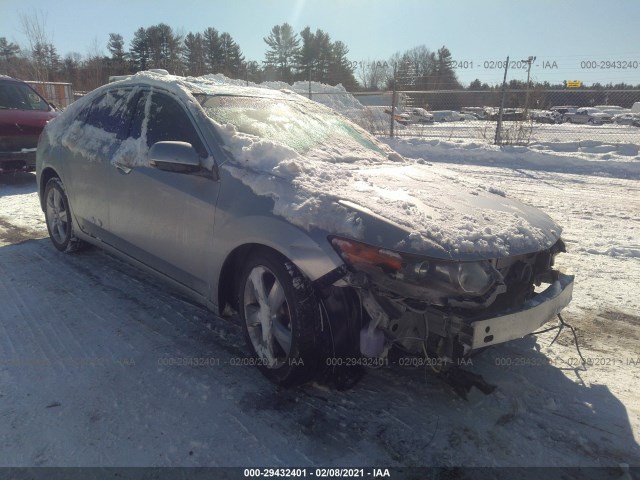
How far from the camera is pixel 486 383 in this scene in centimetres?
263

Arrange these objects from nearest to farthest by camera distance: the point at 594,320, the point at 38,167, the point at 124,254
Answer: the point at 594,320 < the point at 124,254 < the point at 38,167

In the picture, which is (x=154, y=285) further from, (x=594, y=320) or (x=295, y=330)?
(x=594, y=320)

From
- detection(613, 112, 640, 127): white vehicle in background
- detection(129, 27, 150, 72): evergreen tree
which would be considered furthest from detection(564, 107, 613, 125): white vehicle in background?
detection(129, 27, 150, 72): evergreen tree

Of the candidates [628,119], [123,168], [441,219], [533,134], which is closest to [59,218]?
[123,168]

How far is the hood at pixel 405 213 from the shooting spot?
7.57 feet

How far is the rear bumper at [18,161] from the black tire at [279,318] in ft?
24.3

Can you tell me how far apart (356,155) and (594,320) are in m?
2.23

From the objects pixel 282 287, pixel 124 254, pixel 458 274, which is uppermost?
pixel 458 274

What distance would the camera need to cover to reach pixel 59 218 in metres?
4.82

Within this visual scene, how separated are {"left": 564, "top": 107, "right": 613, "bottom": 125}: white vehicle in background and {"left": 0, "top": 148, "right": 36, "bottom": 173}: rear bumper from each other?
124 feet

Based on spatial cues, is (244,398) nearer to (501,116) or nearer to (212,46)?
(501,116)

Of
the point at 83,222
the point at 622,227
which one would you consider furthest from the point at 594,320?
the point at 83,222

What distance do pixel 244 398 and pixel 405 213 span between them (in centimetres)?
137

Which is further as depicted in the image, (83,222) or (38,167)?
(38,167)
